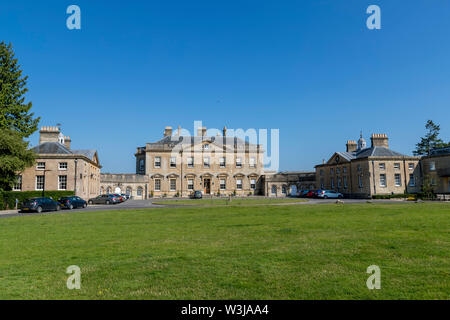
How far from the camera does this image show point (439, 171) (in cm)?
4453

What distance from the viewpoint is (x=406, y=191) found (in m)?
45.7

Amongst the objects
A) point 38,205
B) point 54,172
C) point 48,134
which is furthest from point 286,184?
point 38,205

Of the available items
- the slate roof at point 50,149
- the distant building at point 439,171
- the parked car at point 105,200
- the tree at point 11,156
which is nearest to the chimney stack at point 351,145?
the distant building at point 439,171

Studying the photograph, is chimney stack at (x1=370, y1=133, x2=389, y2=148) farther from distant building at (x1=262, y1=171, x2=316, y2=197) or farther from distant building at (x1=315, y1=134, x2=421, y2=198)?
distant building at (x1=262, y1=171, x2=316, y2=197)

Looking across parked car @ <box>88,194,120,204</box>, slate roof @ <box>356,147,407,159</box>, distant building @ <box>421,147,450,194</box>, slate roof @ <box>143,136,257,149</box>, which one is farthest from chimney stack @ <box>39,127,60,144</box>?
distant building @ <box>421,147,450,194</box>

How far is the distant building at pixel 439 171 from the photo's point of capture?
1731 inches

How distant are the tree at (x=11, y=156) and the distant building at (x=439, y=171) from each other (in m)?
51.2

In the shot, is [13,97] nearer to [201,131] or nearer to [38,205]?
[38,205]

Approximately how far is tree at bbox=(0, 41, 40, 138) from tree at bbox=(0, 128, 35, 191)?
4077 millimetres

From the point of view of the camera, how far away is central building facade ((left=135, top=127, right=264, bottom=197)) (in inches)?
2319

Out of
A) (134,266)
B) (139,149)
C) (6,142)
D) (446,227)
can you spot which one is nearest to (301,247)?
(134,266)

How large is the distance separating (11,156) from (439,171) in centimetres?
5498

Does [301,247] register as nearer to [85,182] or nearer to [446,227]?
[446,227]
